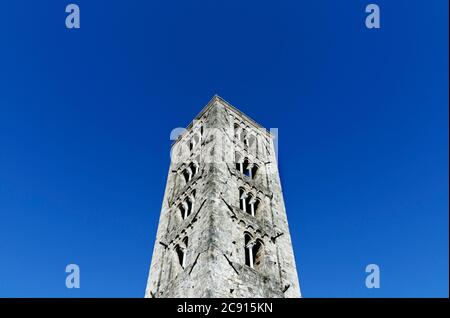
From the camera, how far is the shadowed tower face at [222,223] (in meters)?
17.3

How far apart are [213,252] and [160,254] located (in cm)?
503

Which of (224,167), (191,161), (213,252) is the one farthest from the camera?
(191,161)

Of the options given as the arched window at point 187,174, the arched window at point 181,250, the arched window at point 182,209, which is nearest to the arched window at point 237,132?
the arched window at point 187,174

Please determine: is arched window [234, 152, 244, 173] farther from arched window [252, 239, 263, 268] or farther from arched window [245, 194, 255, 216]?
arched window [252, 239, 263, 268]

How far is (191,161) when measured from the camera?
26875 millimetres

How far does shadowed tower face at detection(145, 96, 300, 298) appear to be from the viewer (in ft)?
56.6

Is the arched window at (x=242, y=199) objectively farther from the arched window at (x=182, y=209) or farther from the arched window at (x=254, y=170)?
the arched window at (x=254, y=170)

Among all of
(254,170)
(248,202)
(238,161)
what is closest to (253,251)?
(248,202)

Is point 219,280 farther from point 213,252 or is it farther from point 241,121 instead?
point 241,121

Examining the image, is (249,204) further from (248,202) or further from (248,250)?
(248,250)

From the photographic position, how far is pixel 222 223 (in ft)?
63.3

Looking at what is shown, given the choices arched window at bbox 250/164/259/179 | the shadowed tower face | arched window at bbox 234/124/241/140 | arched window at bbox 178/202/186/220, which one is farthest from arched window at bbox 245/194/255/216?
arched window at bbox 234/124/241/140
